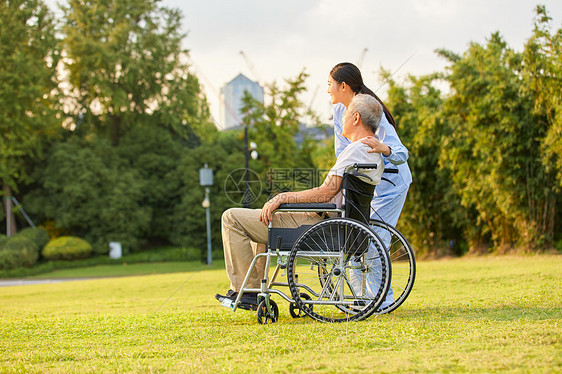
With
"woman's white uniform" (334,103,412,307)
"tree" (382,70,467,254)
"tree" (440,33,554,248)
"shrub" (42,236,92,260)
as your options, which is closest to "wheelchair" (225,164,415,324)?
"woman's white uniform" (334,103,412,307)

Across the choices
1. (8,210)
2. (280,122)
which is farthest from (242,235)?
(280,122)

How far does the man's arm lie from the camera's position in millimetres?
3381

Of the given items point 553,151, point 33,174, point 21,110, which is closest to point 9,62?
point 21,110

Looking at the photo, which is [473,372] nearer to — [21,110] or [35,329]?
[35,329]

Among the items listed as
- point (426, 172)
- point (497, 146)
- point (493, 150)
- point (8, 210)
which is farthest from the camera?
point (8, 210)

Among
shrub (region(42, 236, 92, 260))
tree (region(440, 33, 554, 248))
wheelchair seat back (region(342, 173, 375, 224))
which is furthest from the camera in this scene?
shrub (region(42, 236, 92, 260))

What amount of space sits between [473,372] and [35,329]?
3020 mm

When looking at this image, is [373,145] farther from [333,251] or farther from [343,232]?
[333,251]

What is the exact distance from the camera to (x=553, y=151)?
1170cm

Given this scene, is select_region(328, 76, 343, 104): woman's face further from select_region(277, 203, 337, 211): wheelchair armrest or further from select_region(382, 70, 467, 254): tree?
select_region(382, 70, 467, 254): tree

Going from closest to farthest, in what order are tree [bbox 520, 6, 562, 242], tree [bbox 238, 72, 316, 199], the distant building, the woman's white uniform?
the woman's white uniform < tree [bbox 520, 6, 562, 242] < tree [bbox 238, 72, 316, 199] < the distant building

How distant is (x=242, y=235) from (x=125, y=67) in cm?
2709

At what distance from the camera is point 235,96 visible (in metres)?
30.8

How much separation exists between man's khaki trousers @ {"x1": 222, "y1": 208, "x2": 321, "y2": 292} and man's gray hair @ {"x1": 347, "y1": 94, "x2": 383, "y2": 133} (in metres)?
0.69
